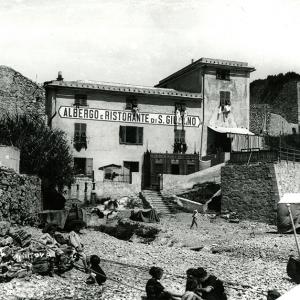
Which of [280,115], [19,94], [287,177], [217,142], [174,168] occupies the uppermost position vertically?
[280,115]

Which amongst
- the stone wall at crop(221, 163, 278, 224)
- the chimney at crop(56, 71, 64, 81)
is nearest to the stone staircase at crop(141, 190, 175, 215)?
the stone wall at crop(221, 163, 278, 224)

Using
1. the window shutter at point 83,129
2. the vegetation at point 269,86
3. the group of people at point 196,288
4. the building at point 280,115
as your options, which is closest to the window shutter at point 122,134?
the window shutter at point 83,129

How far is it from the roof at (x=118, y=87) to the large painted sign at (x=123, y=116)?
1.57m

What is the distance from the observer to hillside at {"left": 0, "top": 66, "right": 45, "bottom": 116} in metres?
38.5

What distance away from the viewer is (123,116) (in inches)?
1555

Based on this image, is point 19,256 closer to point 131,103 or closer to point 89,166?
point 89,166

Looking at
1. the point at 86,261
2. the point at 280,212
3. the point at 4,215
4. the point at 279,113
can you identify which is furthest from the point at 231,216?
the point at 279,113

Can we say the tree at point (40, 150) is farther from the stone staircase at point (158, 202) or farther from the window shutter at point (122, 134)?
the window shutter at point (122, 134)

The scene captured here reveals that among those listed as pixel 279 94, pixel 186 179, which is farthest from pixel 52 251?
pixel 279 94

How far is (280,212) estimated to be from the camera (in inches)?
977

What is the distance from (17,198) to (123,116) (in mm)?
21090

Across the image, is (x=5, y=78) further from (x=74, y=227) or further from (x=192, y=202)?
(x=74, y=227)

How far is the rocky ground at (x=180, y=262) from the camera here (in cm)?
1216

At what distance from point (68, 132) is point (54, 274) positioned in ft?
83.0
